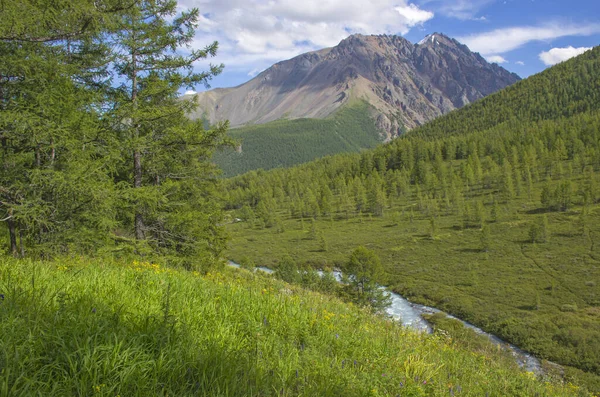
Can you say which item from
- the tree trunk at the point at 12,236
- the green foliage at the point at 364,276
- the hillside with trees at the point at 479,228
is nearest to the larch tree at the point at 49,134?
the tree trunk at the point at 12,236

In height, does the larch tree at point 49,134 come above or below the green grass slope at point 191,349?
above

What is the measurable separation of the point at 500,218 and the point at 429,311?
4610 centimetres

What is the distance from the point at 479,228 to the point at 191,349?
85.4 metres

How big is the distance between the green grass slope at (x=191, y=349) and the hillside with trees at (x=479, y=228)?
19.7 metres

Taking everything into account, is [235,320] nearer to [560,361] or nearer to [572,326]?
[560,361]

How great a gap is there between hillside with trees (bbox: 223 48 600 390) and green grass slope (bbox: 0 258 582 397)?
64.5 feet

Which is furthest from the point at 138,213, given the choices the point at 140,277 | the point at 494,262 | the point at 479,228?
the point at 479,228

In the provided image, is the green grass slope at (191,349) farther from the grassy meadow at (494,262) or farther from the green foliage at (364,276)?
the green foliage at (364,276)

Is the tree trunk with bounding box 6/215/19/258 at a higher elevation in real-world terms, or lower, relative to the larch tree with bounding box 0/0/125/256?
lower

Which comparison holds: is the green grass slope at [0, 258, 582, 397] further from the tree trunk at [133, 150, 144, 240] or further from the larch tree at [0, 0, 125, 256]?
the tree trunk at [133, 150, 144, 240]

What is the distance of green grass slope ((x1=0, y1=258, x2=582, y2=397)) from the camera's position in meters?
2.20

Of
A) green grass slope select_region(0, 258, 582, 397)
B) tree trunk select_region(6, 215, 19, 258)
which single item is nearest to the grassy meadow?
tree trunk select_region(6, 215, 19, 258)

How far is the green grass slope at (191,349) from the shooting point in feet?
7.22

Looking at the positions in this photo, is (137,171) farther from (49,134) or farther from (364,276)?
(364,276)
